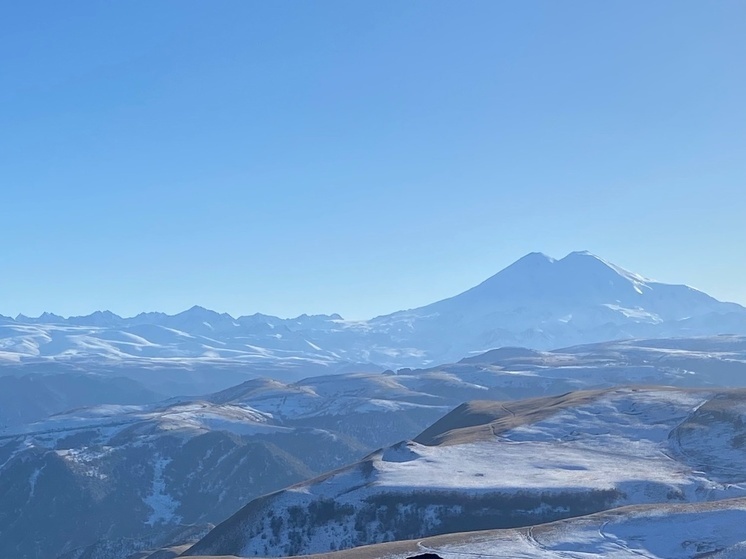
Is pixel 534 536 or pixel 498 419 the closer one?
pixel 534 536

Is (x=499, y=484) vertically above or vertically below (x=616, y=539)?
above

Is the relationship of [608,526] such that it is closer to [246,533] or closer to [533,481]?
[533,481]

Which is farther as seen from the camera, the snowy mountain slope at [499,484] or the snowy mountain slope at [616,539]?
the snowy mountain slope at [499,484]

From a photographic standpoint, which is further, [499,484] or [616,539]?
[499,484]

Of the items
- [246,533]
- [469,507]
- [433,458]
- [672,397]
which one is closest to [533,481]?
[469,507]

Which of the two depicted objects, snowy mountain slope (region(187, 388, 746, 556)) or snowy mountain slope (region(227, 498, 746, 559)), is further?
snowy mountain slope (region(187, 388, 746, 556))
